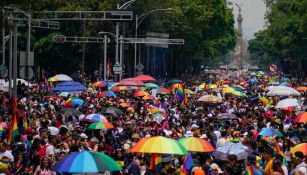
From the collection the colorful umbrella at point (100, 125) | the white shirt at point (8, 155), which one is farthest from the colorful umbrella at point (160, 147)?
the colorful umbrella at point (100, 125)

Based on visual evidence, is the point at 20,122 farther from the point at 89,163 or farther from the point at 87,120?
the point at 89,163

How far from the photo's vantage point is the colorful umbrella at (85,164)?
45.5ft

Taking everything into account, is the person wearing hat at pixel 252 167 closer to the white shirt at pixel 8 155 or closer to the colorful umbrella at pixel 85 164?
the colorful umbrella at pixel 85 164

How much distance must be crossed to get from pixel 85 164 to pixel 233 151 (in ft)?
12.9

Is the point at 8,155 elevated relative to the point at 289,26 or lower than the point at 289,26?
lower

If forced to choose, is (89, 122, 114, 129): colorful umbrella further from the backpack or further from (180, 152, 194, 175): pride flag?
(180, 152, 194, 175): pride flag

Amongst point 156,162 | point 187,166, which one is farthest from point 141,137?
point 187,166

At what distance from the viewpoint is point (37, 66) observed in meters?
77.2

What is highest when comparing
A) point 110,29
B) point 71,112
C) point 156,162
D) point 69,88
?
point 110,29

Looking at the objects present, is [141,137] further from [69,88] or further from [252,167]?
[69,88]

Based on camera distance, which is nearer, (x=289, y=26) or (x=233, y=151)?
(x=233, y=151)

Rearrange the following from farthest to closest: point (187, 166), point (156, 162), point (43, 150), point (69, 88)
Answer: point (69, 88)
point (43, 150)
point (156, 162)
point (187, 166)

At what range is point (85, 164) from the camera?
13969mm

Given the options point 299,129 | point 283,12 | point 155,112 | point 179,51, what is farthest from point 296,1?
point 299,129
